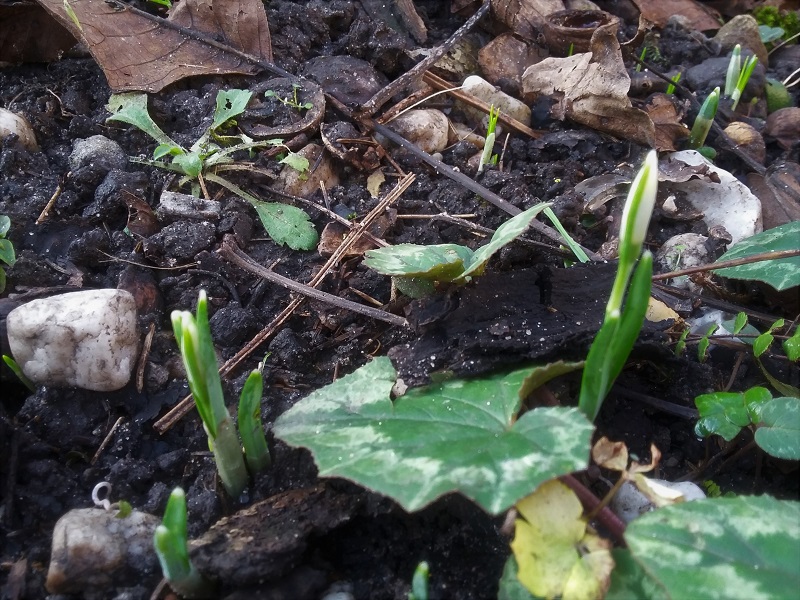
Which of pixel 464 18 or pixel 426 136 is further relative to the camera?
pixel 464 18

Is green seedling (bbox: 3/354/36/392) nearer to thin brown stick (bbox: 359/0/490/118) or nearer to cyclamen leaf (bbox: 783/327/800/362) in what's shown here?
thin brown stick (bbox: 359/0/490/118)

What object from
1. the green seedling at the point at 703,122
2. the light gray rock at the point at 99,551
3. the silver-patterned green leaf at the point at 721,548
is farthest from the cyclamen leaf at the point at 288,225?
the green seedling at the point at 703,122

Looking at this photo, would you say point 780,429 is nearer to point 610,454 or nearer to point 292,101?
point 610,454

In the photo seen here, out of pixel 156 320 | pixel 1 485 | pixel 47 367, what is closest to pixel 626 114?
pixel 156 320

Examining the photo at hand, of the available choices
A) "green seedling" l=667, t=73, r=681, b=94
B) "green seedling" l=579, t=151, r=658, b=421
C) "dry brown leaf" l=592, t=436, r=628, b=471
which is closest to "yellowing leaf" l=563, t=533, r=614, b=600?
"dry brown leaf" l=592, t=436, r=628, b=471

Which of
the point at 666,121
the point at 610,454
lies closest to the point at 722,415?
the point at 610,454

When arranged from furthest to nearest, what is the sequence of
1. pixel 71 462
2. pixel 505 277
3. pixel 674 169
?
pixel 674 169
pixel 505 277
pixel 71 462

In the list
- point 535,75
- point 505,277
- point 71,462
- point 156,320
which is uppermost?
point 535,75

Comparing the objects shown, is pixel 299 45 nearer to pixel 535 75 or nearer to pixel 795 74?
pixel 535 75
